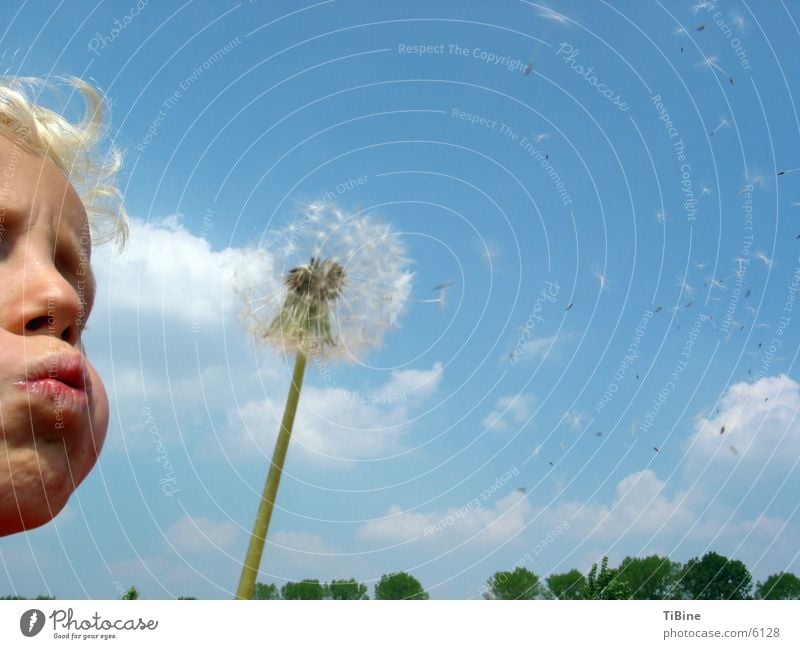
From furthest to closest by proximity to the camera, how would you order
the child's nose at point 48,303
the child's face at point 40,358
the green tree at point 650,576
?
the green tree at point 650,576 < the child's nose at point 48,303 < the child's face at point 40,358

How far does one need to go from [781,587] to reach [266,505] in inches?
216

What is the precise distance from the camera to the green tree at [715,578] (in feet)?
27.0

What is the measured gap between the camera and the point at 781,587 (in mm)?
8703

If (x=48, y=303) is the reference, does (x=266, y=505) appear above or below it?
below

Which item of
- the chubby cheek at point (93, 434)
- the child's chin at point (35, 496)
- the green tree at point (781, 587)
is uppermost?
the chubby cheek at point (93, 434)

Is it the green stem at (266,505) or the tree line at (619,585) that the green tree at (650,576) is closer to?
the tree line at (619,585)

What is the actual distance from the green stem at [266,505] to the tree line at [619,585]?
0.44 feet

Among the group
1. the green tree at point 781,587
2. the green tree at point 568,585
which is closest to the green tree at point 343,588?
the green tree at point 568,585

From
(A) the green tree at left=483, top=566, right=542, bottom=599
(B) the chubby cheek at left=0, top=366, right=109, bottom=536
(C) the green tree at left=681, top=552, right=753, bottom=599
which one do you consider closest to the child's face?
(B) the chubby cheek at left=0, top=366, right=109, bottom=536

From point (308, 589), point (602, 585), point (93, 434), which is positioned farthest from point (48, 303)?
point (602, 585)

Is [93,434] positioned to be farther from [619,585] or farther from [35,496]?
[619,585]

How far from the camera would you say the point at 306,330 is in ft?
27.8

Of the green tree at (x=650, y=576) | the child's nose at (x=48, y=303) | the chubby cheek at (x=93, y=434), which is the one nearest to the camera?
the child's nose at (x=48, y=303)
